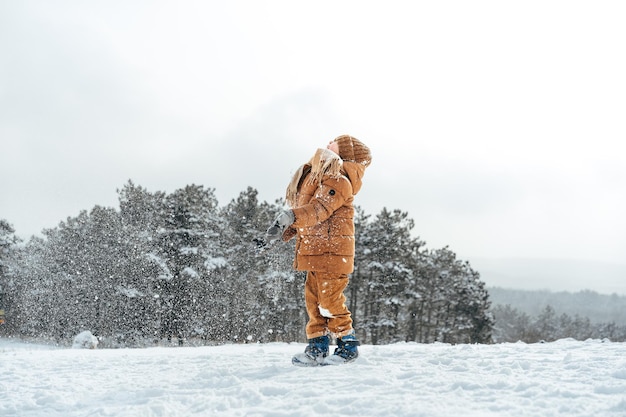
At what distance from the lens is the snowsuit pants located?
3.71 meters

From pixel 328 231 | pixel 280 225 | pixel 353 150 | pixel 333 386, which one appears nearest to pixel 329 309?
pixel 328 231

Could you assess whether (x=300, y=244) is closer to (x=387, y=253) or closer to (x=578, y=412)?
(x=578, y=412)

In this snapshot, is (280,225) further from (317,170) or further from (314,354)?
(314,354)

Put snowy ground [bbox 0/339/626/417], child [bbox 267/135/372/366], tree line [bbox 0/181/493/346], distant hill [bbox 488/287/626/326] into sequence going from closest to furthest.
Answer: snowy ground [bbox 0/339/626/417], child [bbox 267/135/372/366], tree line [bbox 0/181/493/346], distant hill [bbox 488/287/626/326]

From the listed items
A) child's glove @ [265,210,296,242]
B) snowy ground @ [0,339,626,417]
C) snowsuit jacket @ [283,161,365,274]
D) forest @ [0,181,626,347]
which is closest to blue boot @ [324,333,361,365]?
snowy ground @ [0,339,626,417]

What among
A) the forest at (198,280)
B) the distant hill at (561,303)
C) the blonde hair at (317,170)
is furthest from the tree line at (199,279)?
the distant hill at (561,303)

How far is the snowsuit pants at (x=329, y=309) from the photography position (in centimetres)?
371

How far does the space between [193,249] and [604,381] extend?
24.3 m

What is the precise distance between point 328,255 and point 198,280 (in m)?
Result: 23.3

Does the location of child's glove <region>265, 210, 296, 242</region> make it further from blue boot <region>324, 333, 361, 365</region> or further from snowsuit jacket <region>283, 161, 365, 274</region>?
blue boot <region>324, 333, 361, 365</region>

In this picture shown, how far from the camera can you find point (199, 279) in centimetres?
2545

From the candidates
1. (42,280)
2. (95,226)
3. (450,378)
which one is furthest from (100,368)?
(42,280)

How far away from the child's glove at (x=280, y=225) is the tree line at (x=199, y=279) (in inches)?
886

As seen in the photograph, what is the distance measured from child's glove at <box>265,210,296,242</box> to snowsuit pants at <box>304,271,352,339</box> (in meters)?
0.55
